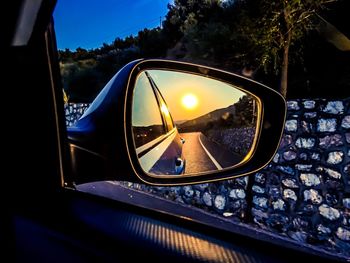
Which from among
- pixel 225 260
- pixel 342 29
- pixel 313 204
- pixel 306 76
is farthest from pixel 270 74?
pixel 225 260

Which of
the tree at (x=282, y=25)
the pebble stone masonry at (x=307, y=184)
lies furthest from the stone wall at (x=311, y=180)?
the tree at (x=282, y=25)

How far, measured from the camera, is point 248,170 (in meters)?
1.57

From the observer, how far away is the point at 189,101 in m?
1.39

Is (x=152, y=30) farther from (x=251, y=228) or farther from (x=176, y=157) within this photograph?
(x=176, y=157)

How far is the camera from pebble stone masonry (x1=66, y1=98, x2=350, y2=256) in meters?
5.07

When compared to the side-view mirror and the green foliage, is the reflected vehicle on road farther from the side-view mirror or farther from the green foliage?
the green foliage

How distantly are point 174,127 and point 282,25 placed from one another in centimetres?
884

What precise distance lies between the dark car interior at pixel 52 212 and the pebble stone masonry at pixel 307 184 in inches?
144

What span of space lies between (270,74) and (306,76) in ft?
4.59

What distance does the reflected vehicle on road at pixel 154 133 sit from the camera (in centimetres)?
121

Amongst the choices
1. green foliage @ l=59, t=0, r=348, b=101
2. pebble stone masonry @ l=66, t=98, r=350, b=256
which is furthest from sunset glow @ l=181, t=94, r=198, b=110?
green foliage @ l=59, t=0, r=348, b=101

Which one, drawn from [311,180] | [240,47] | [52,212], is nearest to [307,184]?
[311,180]

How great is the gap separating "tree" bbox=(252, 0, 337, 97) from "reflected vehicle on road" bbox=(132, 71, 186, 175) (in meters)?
7.57

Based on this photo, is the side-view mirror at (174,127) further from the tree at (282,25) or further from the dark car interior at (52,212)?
the tree at (282,25)
